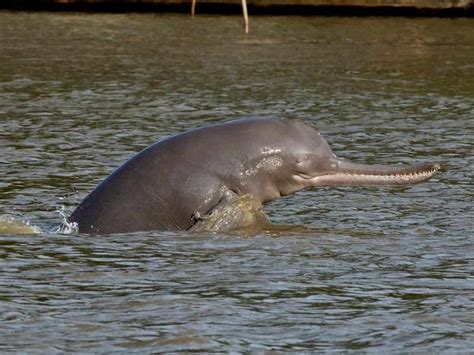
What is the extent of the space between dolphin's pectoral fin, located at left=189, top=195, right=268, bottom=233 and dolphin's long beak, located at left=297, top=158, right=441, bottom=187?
1.70ft

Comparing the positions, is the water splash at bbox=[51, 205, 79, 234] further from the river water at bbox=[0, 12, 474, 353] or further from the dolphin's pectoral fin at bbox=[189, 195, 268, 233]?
the dolphin's pectoral fin at bbox=[189, 195, 268, 233]

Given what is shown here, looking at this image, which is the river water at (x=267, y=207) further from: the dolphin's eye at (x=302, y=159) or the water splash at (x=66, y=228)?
the dolphin's eye at (x=302, y=159)

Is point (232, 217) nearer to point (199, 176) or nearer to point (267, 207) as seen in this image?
point (199, 176)

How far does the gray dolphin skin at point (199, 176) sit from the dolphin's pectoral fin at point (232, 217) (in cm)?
2

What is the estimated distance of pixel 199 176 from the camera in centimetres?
1055

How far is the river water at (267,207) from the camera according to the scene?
7715mm

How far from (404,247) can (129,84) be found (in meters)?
10.2

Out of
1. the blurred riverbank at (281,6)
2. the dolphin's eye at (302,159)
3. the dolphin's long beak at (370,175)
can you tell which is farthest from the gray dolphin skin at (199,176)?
the blurred riverbank at (281,6)

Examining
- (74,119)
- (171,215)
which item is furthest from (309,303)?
(74,119)

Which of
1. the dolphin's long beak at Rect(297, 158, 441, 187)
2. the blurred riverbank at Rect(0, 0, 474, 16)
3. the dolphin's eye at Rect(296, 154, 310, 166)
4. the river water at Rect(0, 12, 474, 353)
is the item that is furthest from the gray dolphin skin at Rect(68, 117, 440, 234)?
the blurred riverbank at Rect(0, 0, 474, 16)

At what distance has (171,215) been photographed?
417 inches

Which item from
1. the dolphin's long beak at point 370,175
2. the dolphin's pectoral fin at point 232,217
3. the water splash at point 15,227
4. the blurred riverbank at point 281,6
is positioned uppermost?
the dolphin's long beak at point 370,175

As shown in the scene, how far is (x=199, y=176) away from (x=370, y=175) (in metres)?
1.35

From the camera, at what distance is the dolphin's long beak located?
435 inches
